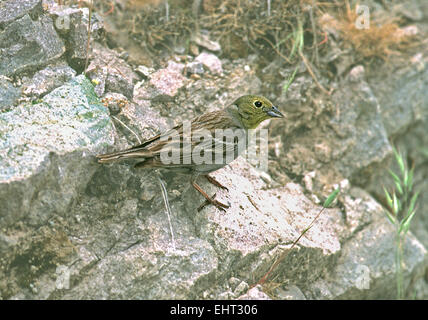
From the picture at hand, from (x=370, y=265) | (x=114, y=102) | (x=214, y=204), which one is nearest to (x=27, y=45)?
(x=114, y=102)

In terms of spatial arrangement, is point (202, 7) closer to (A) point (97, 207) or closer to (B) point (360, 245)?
(A) point (97, 207)

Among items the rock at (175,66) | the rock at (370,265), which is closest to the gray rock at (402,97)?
the rock at (370,265)

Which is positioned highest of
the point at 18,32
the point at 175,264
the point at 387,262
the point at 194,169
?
the point at 18,32

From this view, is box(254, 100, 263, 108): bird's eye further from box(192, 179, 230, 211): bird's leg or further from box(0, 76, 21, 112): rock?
box(0, 76, 21, 112): rock

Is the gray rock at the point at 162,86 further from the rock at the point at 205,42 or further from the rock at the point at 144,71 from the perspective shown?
the rock at the point at 205,42

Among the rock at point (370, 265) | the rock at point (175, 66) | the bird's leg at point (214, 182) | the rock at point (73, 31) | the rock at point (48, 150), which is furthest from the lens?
the rock at point (175, 66)

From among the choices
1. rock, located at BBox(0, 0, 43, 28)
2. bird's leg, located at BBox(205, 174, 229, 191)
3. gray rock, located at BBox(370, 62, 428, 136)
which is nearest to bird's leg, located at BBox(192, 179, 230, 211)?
bird's leg, located at BBox(205, 174, 229, 191)
